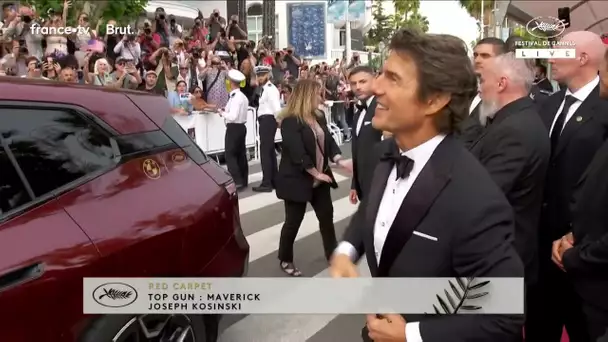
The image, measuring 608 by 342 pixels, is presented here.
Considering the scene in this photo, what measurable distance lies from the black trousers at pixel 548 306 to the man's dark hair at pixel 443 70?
2.03 m

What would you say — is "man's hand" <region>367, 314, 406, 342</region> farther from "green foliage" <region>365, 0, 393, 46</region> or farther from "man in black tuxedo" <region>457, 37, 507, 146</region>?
"green foliage" <region>365, 0, 393, 46</region>

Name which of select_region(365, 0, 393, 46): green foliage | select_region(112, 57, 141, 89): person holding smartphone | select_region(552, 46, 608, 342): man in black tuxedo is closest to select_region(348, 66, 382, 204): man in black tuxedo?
select_region(552, 46, 608, 342): man in black tuxedo

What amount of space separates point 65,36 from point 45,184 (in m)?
9.36

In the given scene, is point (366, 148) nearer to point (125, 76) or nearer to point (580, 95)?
point (580, 95)

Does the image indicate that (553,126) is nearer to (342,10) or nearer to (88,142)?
(88,142)

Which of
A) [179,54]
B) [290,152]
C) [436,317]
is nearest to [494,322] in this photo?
[436,317]

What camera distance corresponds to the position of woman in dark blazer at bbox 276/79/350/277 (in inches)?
213

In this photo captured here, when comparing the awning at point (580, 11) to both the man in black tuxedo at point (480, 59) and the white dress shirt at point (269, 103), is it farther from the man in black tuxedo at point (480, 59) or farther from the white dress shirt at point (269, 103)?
the man in black tuxedo at point (480, 59)

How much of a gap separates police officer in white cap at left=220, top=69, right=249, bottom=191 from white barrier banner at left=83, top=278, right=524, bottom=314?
6.78 m

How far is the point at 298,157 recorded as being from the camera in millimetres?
5410

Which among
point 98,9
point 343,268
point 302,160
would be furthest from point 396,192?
point 98,9

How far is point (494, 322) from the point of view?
5.22 feet

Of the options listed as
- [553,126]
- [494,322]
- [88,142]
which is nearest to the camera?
[494,322]

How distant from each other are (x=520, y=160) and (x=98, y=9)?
1716 cm
